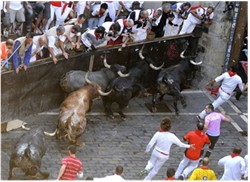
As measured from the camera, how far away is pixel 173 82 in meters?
16.3

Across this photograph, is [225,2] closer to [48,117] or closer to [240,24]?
[240,24]

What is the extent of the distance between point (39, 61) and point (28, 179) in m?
3.74

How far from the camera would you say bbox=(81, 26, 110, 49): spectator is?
16188 millimetres

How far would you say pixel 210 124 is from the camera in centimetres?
1384

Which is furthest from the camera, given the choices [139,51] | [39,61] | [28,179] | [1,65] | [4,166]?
[139,51]

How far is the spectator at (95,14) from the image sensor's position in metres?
18.0

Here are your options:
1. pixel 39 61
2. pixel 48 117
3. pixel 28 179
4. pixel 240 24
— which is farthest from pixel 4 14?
pixel 240 24

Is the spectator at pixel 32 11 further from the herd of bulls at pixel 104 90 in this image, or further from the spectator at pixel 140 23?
the spectator at pixel 140 23

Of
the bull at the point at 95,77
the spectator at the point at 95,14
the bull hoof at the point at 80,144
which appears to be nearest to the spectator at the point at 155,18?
the spectator at the point at 95,14

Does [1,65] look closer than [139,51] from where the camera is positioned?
Yes

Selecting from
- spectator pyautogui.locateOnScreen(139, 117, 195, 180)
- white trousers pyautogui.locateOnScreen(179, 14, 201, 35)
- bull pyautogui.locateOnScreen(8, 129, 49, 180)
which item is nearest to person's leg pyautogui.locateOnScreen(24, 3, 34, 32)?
white trousers pyautogui.locateOnScreen(179, 14, 201, 35)

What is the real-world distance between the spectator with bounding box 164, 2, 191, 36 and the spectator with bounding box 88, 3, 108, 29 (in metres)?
1.91

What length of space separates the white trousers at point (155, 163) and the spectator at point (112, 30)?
462 centimetres

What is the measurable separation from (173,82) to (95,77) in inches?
80.9
